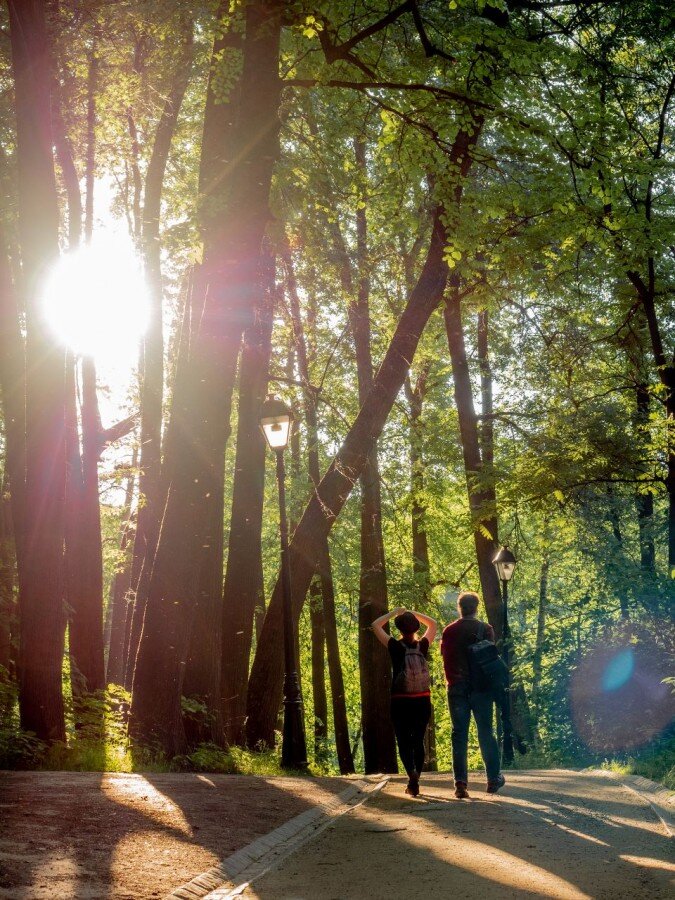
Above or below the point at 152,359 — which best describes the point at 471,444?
below

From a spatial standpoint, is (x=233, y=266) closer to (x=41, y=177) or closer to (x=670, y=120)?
(x=41, y=177)

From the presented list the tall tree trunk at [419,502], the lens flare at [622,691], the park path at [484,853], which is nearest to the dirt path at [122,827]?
the park path at [484,853]

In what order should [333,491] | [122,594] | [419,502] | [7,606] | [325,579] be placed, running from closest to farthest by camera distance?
[7,606] → [333,491] → [325,579] → [419,502] → [122,594]

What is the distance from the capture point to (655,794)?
987cm

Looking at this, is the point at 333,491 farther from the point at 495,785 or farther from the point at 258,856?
the point at 258,856

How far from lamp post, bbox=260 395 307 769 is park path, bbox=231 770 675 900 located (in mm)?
3575

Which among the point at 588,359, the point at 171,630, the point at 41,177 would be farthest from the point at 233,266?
the point at 588,359

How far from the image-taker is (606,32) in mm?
13102

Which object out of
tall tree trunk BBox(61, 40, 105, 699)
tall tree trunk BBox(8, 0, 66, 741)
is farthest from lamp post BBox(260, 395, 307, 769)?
tall tree trunk BBox(61, 40, 105, 699)

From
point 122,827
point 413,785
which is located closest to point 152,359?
point 413,785

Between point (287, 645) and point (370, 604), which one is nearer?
point (287, 645)

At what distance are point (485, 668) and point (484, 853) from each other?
3.21 metres

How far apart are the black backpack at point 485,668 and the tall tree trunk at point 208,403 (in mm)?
3367

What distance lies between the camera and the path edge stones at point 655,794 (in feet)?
25.5
